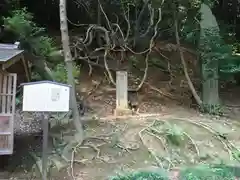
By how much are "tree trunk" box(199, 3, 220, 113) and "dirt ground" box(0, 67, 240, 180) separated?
2.47 ft

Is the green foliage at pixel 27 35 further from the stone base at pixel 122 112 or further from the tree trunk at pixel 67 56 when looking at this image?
the stone base at pixel 122 112

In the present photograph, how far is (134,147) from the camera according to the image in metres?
7.40

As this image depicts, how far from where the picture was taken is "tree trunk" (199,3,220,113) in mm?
9922

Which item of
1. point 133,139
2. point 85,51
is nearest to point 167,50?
point 85,51

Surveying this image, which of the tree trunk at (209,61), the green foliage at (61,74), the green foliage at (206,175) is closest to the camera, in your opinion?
the green foliage at (206,175)

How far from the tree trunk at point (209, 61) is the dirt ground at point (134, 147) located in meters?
0.75

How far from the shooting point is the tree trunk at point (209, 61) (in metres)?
9.92

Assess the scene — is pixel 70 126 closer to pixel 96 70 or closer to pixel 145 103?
pixel 145 103

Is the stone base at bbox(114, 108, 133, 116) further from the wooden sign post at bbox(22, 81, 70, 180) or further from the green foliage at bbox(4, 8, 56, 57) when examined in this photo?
the wooden sign post at bbox(22, 81, 70, 180)

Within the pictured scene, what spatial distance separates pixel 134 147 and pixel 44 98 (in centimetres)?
273

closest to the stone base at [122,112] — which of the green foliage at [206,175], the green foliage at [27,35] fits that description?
the green foliage at [27,35]

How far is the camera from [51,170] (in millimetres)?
6699

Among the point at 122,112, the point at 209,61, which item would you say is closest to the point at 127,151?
the point at 122,112

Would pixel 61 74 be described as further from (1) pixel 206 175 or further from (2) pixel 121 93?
(1) pixel 206 175
